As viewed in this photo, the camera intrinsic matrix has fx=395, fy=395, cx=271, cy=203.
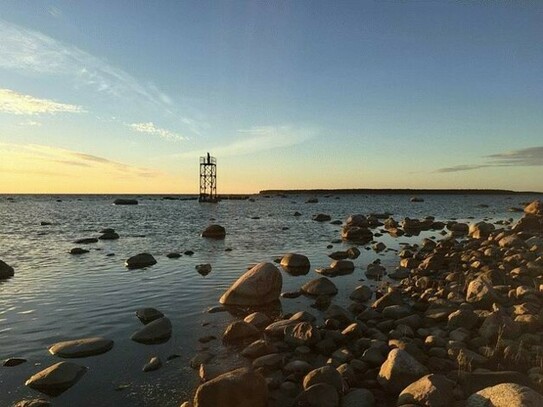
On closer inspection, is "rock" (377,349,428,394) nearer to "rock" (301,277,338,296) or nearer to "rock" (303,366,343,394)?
"rock" (303,366,343,394)

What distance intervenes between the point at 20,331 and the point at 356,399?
30.8ft

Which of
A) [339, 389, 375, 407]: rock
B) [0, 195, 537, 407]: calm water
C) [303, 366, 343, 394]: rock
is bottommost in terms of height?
[0, 195, 537, 407]: calm water

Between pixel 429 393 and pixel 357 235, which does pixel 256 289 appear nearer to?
pixel 429 393

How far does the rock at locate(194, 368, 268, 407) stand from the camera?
6.70m

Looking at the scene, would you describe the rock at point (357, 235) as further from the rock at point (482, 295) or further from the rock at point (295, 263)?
the rock at point (482, 295)

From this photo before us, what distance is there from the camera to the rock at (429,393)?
6.38 metres

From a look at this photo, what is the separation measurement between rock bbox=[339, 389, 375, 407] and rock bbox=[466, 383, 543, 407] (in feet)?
5.02

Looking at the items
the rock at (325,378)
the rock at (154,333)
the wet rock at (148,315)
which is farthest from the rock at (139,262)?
the rock at (325,378)

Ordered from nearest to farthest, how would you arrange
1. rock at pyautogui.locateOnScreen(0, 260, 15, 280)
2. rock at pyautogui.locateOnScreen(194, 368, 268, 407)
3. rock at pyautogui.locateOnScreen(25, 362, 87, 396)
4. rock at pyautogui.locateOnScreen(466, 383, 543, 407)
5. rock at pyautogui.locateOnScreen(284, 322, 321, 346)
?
1. rock at pyautogui.locateOnScreen(466, 383, 543, 407)
2. rock at pyautogui.locateOnScreen(194, 368, 268, 407)
3. rock at pyautogui.locateOnScreen(25, 362, 87, 396)
4. rock at pyautogui.locateOnScreen(284, 322, 321, 346)
5. rock at pyautogui.locateOnScreen(0, 260, 15, 280)

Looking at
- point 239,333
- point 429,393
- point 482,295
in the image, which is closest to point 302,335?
point 239,333

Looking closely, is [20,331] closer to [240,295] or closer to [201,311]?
[201,311]

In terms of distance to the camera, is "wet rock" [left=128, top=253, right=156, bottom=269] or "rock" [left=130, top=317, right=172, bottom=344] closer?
"rock" [left=130, top=317, right=172, bottom=344]

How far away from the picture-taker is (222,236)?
3497 centimetres

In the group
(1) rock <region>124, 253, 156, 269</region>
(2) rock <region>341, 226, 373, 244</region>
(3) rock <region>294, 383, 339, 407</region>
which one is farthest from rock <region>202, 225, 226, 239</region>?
(3) rock <region>294, 383, 339, 407</region>
